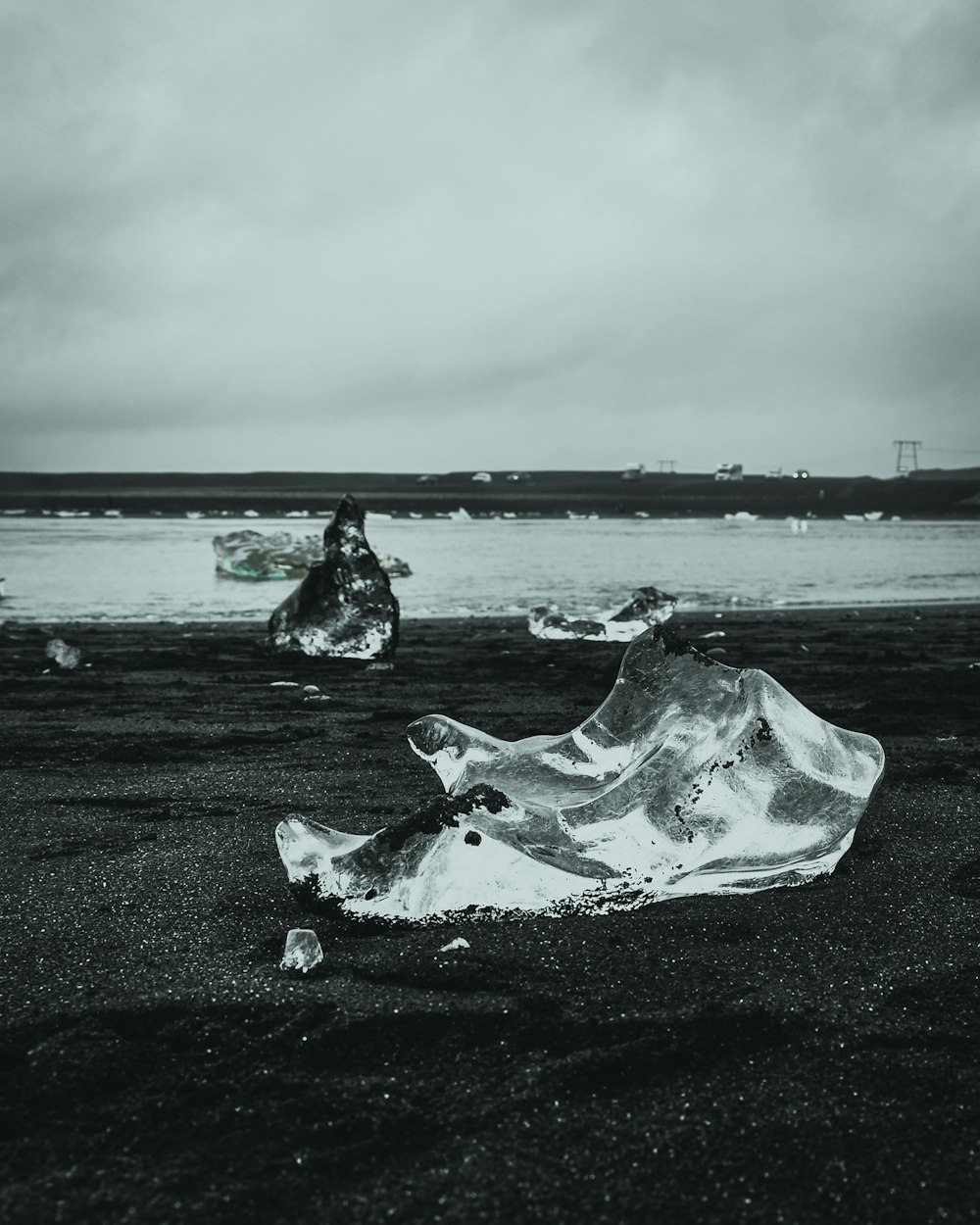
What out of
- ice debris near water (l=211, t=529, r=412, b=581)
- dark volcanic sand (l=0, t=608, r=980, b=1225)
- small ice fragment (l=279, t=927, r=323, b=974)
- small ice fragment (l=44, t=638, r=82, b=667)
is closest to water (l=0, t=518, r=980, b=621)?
ice debris near water (l=211, t=529, r=412, b=581)

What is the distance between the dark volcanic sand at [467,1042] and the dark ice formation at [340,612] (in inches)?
141

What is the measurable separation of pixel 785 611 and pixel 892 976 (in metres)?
9.10

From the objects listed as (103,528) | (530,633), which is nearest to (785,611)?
(530,633)

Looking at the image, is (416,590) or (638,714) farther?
(416,590)

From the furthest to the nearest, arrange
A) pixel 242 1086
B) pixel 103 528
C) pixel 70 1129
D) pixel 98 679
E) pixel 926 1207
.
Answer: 1. pixel 103 528
2. pixel 98 679
3. pixel 242 1086
4. pixel 70 1129
5. pixel 926 1207

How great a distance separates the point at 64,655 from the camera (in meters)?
6.18

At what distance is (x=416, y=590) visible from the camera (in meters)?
13.1

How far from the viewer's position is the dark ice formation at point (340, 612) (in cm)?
662

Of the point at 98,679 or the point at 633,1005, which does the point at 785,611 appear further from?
the point at 633,1005

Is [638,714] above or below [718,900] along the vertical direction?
above

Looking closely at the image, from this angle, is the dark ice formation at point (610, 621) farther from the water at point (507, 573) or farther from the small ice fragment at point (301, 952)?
the small ice fragment at point (301, 952)

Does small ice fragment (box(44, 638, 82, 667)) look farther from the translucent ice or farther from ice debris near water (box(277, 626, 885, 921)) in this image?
the translucent ice

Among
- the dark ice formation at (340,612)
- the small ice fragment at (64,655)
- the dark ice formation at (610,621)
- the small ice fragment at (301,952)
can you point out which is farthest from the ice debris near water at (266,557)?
the small ice fragment at (301,952)

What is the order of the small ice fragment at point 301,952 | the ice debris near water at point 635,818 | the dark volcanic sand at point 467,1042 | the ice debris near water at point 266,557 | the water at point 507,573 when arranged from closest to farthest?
the dark volcanic sand at point 467,1042 → the small ice fragment at point 301,952 → the ice debris near water at point 635,818 → the water at point 507,573 → the ice debris near water at point 266,557
